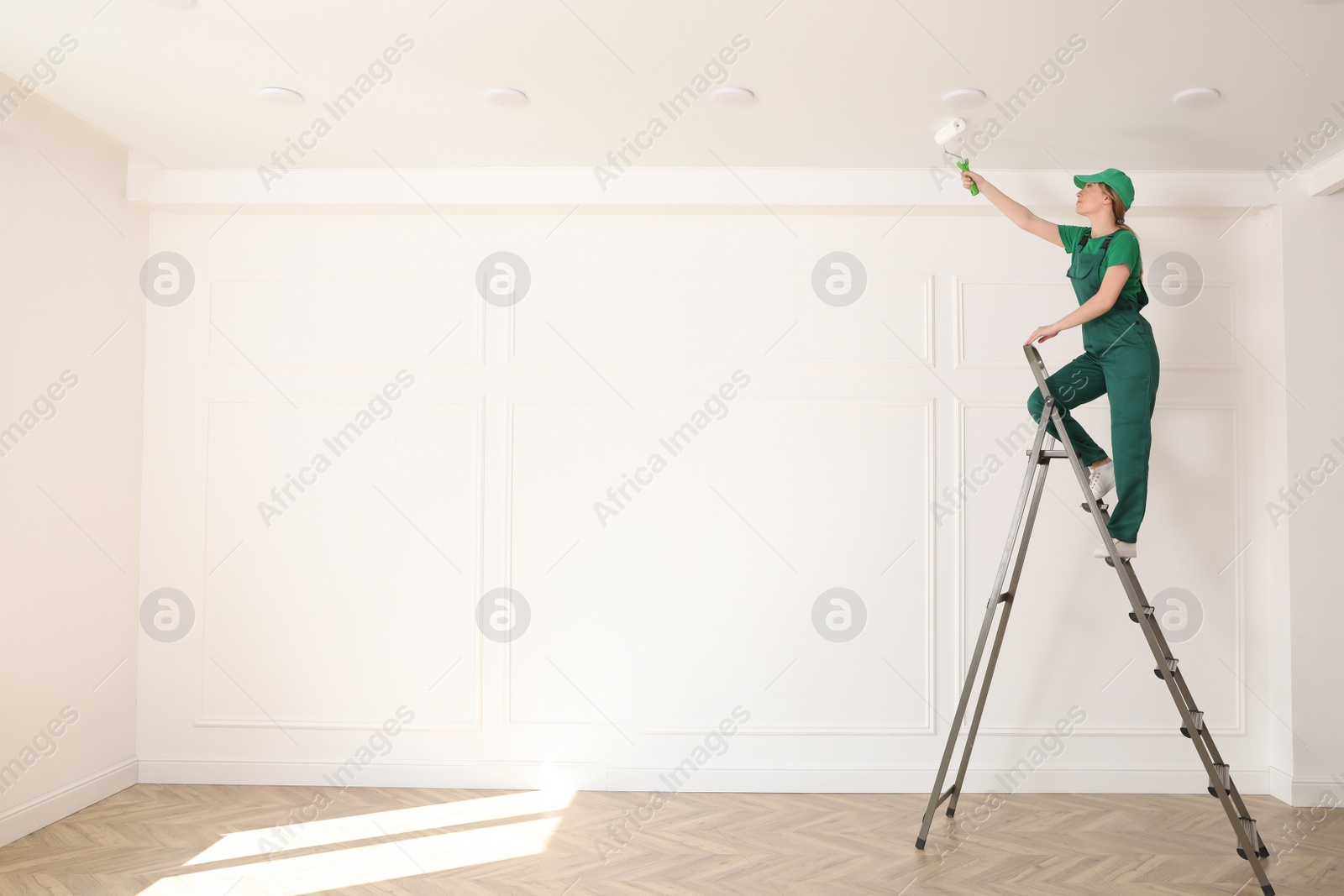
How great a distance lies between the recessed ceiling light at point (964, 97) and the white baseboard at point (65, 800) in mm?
4337

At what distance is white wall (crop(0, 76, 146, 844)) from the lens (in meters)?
3.05

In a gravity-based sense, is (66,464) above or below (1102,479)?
below

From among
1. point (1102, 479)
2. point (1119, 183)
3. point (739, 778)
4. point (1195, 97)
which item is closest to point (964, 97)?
point (1119, 183)

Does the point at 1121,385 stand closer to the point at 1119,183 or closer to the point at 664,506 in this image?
the point at 1119,183

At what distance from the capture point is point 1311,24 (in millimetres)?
2543

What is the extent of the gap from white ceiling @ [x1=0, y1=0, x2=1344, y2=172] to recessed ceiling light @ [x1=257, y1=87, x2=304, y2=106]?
0.03 m

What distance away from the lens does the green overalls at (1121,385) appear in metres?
2.84

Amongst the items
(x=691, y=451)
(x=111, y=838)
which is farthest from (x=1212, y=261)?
(x=111, y=838)

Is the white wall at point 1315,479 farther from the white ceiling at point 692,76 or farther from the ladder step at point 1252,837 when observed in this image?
the ladder step at point 1252,837

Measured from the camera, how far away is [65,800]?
3.25 m

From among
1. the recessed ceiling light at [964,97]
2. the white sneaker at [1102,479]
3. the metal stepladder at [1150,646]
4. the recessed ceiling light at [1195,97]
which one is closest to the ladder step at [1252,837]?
the metal stepladder at [1150,646]

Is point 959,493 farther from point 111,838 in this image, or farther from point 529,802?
point 111,838

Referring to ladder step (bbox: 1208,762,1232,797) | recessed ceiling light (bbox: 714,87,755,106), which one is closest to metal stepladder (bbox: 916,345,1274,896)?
ladder step (bbox: 1208,762,1232,797)

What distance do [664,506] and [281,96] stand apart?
2229 millimetres
